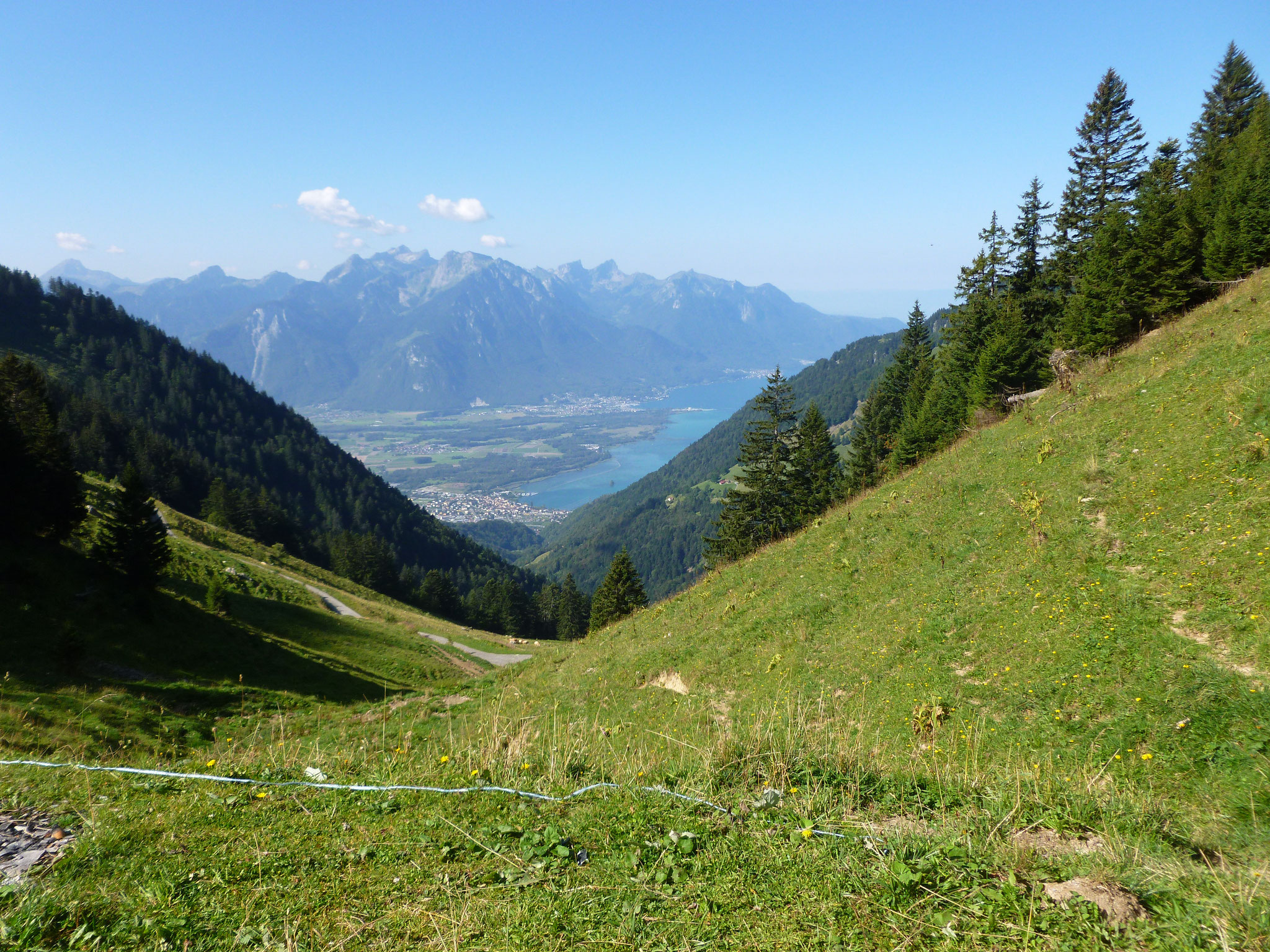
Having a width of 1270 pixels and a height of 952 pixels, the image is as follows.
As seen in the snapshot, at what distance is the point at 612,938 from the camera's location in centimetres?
330

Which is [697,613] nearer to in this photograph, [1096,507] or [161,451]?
[1096,507]

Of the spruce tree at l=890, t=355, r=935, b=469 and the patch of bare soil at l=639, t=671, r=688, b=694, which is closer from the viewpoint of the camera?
the patch of bare soil at l=639, t=671, r=688, b=694

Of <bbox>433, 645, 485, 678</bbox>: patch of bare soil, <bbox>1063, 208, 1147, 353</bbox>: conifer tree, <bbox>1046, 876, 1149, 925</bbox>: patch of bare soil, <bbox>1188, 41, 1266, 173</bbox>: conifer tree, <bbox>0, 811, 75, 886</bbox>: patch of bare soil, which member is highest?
<bbox>1188, 41, 1266, 173</bbox>: conifer tree

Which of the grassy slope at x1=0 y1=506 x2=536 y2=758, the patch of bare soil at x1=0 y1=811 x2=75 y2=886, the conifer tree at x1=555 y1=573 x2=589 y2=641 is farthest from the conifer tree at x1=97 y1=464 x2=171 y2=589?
the conifer tree at x1=555 y1=573 x2=589 y2=641

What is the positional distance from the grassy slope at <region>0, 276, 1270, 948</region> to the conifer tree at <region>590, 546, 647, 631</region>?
29.9 m

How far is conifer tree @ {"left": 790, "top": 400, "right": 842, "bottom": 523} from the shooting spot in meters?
37.4

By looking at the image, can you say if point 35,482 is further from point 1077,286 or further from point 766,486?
point 1077,286

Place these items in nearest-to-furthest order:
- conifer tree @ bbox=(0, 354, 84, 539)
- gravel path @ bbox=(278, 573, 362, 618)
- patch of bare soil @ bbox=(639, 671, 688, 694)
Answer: patch of bare soil @ bbox=(639, 671, 688, 694), conifer tree @ bbox=(0, 354, 84, 539), gravel path @ bbox=(278, 573, 362, 618)

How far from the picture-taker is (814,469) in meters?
45.1

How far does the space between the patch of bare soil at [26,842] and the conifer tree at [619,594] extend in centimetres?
3841

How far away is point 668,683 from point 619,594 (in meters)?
29.1

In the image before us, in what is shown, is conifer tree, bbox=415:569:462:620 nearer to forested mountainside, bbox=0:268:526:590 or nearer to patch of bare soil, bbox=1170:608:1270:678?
forested mountainside, bbox=0:268:526:590

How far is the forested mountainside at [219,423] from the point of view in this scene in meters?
107

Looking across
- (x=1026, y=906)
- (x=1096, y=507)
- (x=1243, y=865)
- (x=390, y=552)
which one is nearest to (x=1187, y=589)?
(x=1096, y=507)
